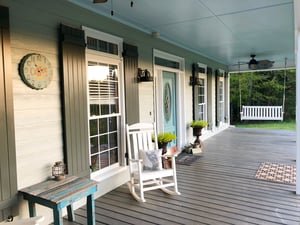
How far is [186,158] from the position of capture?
5199 mm

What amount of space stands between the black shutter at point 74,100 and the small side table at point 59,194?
0.35 m

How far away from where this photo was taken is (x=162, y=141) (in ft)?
13.4

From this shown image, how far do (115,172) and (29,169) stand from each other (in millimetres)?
1418

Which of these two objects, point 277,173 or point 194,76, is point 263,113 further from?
point 277,173

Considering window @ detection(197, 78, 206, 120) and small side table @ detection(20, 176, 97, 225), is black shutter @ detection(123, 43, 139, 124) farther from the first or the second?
window @ detection(197, 78, 206, 120)

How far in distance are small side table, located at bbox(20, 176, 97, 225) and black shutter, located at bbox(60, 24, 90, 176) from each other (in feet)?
1.15

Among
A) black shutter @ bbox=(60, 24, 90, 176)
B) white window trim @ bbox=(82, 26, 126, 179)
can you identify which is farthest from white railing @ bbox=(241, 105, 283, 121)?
black shutter @ bbox=(60, 24, 90, 176)

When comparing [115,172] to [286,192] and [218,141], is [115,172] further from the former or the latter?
[218,141]

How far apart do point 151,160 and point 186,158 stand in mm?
2057

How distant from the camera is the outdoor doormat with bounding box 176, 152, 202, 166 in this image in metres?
4.88

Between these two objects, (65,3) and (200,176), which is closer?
(65,3)

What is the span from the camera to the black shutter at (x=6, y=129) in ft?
6.98

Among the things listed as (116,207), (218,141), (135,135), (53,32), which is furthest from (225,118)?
(53,32)

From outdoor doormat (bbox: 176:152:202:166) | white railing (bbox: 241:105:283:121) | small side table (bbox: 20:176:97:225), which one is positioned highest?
white railing (bbox: 241:105:283:121)
